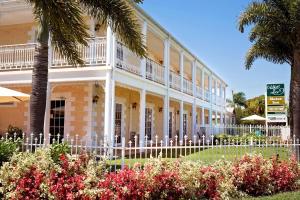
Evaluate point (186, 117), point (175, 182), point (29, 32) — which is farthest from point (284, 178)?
point (186, 117)

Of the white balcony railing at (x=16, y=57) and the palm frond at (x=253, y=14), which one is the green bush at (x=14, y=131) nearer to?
the white balcony railing at (x=16, y=57)

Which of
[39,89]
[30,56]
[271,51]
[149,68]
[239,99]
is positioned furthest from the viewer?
[239,99]

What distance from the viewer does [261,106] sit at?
190 ft

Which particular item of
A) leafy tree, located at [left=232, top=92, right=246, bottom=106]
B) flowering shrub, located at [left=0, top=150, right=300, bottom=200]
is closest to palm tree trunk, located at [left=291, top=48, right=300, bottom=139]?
flowering shrub, located at [left=0, top=150, right=300, bottom=200]

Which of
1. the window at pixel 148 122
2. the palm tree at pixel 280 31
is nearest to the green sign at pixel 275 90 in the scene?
the palm tree at pixel 280 31

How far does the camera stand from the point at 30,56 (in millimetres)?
16719

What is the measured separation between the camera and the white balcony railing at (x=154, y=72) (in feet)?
60.9

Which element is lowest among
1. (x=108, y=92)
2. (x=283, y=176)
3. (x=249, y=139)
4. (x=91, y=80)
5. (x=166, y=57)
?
(x=283, y=176)

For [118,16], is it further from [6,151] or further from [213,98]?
[213,98]

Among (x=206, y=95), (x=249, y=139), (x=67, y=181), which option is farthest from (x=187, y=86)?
(x=67, y=181)

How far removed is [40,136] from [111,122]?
169 inches

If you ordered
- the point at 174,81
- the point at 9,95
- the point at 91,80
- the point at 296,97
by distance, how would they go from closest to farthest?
the point at 9,95
the point at 296,97
the point at 91,80
the point at 174,81

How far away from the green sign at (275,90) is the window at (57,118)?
11.1 meters

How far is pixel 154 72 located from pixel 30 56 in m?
6.09
